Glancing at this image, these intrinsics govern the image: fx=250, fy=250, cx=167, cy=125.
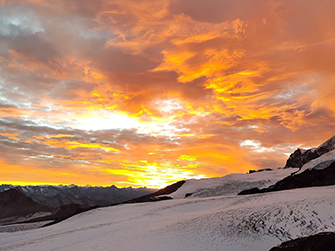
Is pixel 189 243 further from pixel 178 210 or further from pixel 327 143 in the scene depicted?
pixel 327 143

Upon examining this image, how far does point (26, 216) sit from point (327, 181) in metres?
192

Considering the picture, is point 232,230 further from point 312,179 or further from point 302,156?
point 302,156

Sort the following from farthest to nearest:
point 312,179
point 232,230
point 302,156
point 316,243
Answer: point 302,156 < point 312,179 < point 232,230 < point 316,243

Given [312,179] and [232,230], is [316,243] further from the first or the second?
[312,179]

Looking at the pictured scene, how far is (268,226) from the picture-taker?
18.7 meters

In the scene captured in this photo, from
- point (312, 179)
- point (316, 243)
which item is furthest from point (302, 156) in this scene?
point (316, 243)

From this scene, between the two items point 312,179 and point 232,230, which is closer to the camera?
point 232,230

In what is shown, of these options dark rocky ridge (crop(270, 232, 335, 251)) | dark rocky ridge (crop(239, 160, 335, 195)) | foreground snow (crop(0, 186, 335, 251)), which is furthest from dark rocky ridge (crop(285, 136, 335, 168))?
dark rocky ridge (crop(270, 232, 335, 251))

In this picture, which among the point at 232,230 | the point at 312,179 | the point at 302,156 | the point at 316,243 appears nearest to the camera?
the point at 316,243

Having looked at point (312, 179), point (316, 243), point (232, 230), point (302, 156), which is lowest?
point (232, 230)

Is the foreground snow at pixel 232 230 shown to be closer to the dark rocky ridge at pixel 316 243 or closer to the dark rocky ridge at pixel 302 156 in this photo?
the dark rocky ridge at pixel 316 243

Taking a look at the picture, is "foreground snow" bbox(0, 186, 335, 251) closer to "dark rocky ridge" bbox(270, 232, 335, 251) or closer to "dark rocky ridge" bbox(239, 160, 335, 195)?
"dark rocky ridge" bbox(270, 232, 335, 251)

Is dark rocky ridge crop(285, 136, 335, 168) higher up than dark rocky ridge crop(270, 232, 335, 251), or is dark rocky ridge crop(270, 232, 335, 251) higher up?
dark rocky ridge crop(285, 136, 335, 168)

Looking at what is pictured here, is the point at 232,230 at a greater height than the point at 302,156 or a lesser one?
lesser
